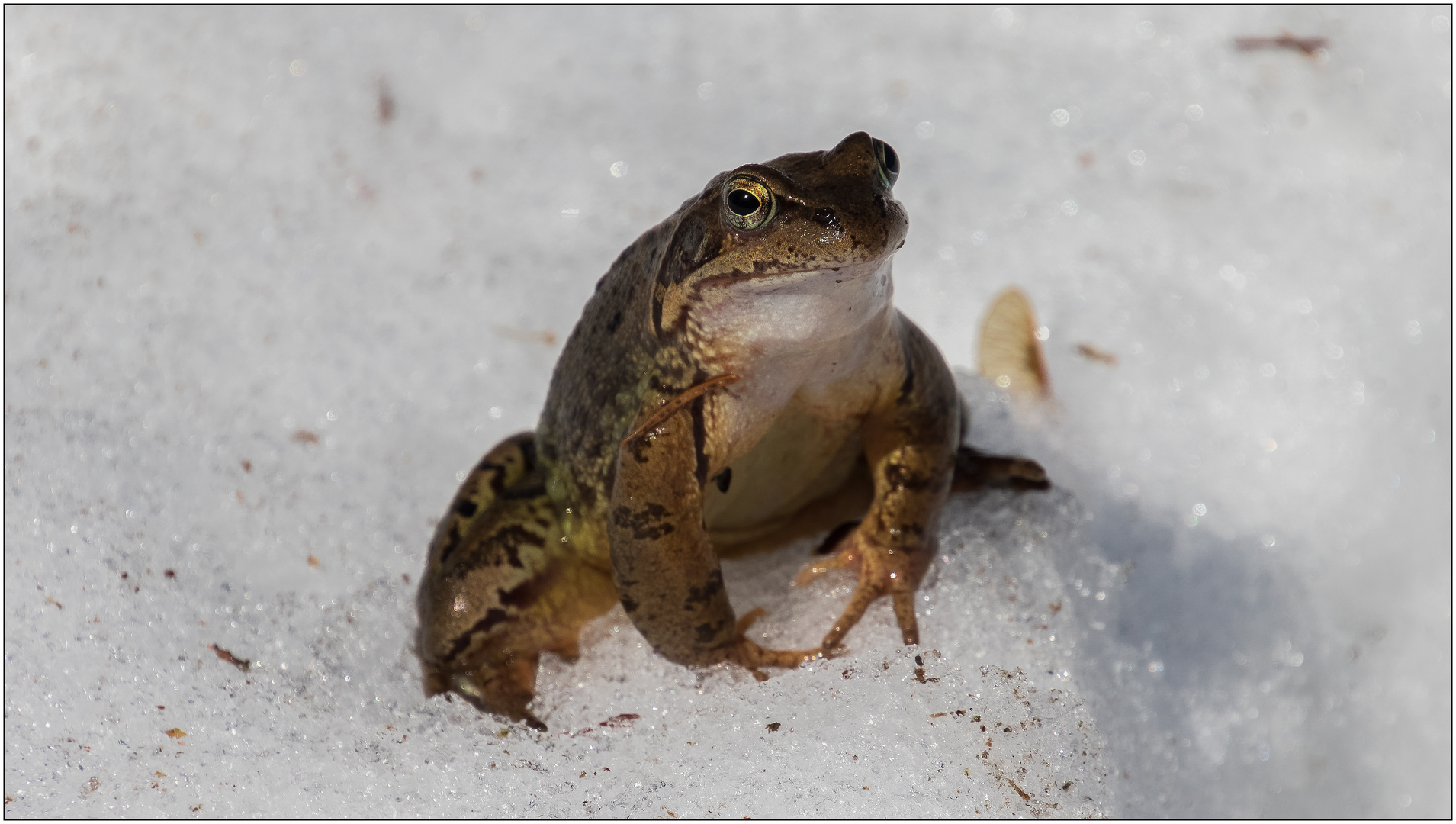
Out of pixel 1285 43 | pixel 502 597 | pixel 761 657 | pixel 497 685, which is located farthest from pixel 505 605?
pixel 1285 43

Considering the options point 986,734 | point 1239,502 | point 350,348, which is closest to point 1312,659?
point 1239,502

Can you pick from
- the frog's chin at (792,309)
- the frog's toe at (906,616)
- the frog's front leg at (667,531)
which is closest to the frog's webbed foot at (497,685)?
the frog's front leg at (667,531)

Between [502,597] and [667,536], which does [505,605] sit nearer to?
[502,597]

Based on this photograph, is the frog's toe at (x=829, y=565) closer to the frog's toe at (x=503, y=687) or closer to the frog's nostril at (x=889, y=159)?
the frog's toe at (x=503, y=687)

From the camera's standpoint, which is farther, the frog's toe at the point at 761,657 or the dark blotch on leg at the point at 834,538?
the dark blotch on leg at the point at 834,538

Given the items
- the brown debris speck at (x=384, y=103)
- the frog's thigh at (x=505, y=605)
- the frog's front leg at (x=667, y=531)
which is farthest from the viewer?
the brown debris speck at (x=384, y=103)

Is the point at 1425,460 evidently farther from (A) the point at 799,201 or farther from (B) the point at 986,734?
(A) the point at 799,201
